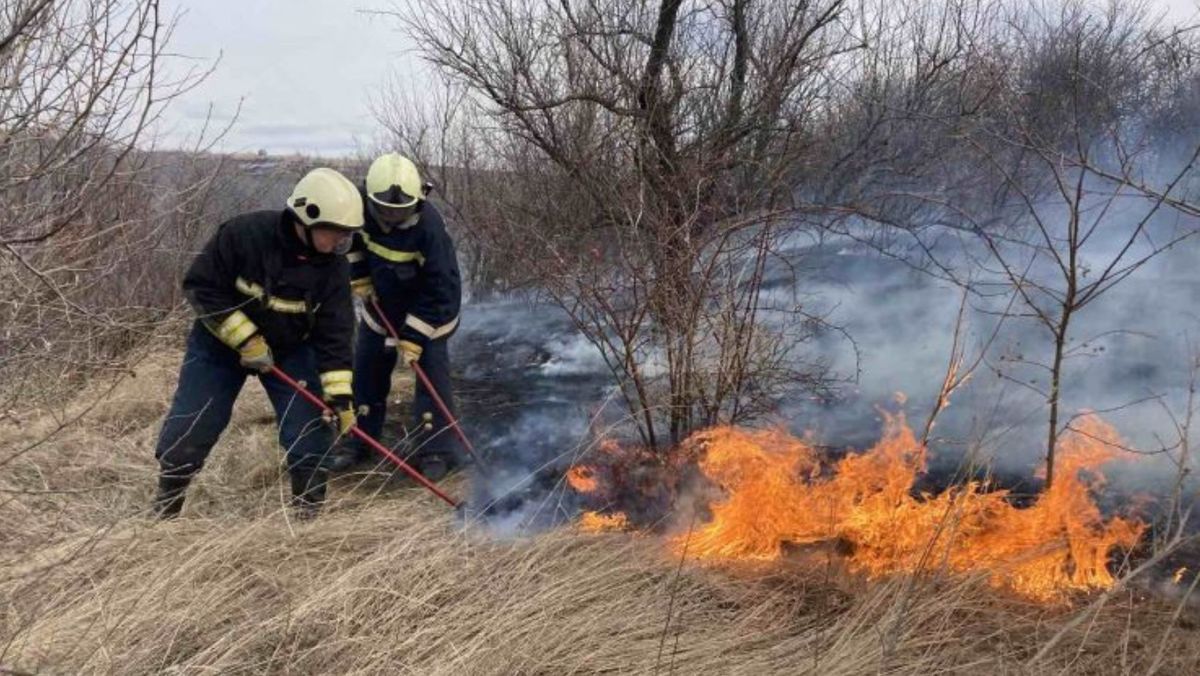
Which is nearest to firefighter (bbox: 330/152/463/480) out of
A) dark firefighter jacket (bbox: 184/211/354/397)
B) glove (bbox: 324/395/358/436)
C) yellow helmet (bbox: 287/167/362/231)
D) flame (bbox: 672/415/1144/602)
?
glove (bbox: 324/395/358/436)

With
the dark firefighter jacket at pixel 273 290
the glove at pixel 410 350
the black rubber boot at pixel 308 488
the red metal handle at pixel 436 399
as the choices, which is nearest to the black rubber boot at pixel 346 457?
the red metal handle at pixel 436 399

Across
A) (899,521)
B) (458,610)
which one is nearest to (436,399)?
(458,610)

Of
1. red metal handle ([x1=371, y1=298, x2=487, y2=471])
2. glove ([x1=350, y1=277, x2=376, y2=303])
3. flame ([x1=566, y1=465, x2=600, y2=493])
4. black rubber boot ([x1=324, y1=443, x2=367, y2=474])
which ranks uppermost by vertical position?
glove ([x1=350, y1=277, x2=376, y2=303])

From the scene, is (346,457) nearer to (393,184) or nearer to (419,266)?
(419,266)

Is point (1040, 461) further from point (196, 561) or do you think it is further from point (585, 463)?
point (196, 561)

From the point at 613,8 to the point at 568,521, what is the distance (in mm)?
→ 6959

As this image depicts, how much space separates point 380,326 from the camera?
611 cm

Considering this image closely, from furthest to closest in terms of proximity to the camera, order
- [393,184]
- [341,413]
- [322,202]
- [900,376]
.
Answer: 1. [900,376]
2. [393,184]
3. [341,413]
4. [322,202]

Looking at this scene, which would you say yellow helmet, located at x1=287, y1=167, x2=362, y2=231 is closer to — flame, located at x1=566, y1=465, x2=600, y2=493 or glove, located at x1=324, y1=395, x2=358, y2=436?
Result: glove, located at x1=324, y1=395, x2=358, y2=436

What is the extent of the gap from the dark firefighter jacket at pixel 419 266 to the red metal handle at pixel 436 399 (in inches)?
4.5

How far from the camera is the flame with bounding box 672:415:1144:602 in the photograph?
3.89m

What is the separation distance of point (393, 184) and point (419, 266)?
2.03 ft

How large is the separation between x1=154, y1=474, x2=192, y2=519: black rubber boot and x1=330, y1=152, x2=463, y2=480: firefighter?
127 centimetres

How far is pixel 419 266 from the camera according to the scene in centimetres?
584
